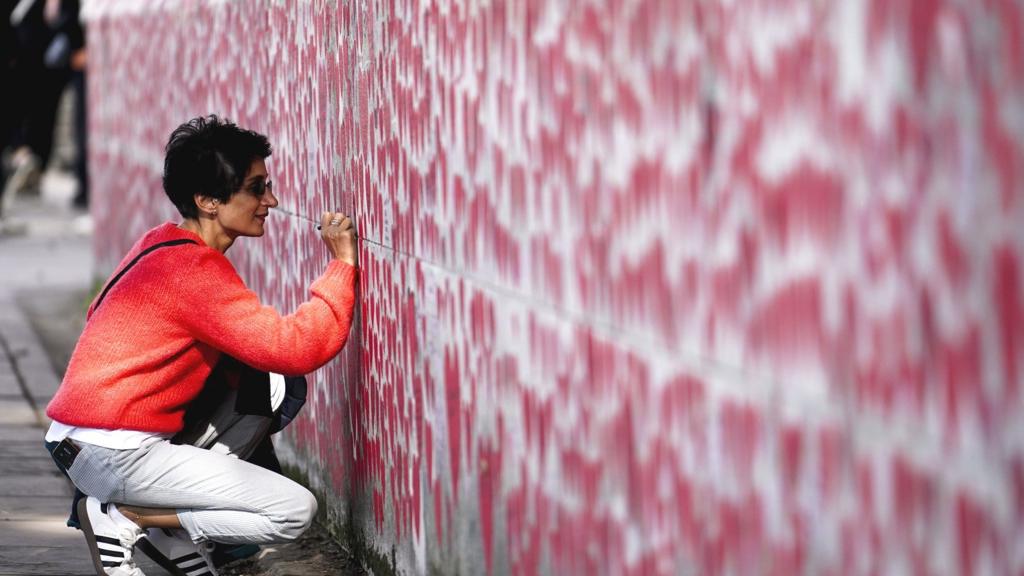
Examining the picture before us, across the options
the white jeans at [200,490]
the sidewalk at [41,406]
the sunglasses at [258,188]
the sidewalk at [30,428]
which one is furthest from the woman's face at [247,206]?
the sidewalk at [30,428]

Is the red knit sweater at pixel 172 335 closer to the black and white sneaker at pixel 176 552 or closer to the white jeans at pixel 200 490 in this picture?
the white jeans at pixel 200 490

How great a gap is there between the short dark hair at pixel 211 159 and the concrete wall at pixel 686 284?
30 cm

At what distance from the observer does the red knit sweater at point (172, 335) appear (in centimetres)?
426

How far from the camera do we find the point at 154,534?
4633 millimetres

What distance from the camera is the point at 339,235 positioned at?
181 inches

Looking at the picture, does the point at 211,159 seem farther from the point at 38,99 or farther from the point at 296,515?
the point at 38,99

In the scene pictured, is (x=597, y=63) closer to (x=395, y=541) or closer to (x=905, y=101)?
(x=905, y=101)

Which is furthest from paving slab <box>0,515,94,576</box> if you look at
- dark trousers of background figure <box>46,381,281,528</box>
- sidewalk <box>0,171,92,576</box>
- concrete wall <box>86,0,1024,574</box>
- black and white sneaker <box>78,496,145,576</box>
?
concrete wall <box>86,0,1024,574</box>

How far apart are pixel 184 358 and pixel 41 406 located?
126 inches

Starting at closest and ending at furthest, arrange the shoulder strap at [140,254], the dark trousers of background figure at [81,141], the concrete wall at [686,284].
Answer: the concrete wall at [686,284]
the shoulder strap at [140,254]
the dark trousers of background figure at [81,141]

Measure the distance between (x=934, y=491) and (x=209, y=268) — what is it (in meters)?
2.63

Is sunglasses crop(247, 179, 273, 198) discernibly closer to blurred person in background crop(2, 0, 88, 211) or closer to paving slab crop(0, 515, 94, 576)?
paving slab crop(0, 515, 94, 576)

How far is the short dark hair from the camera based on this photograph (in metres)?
4.43

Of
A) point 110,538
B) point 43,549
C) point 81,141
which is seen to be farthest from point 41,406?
point 81,141
